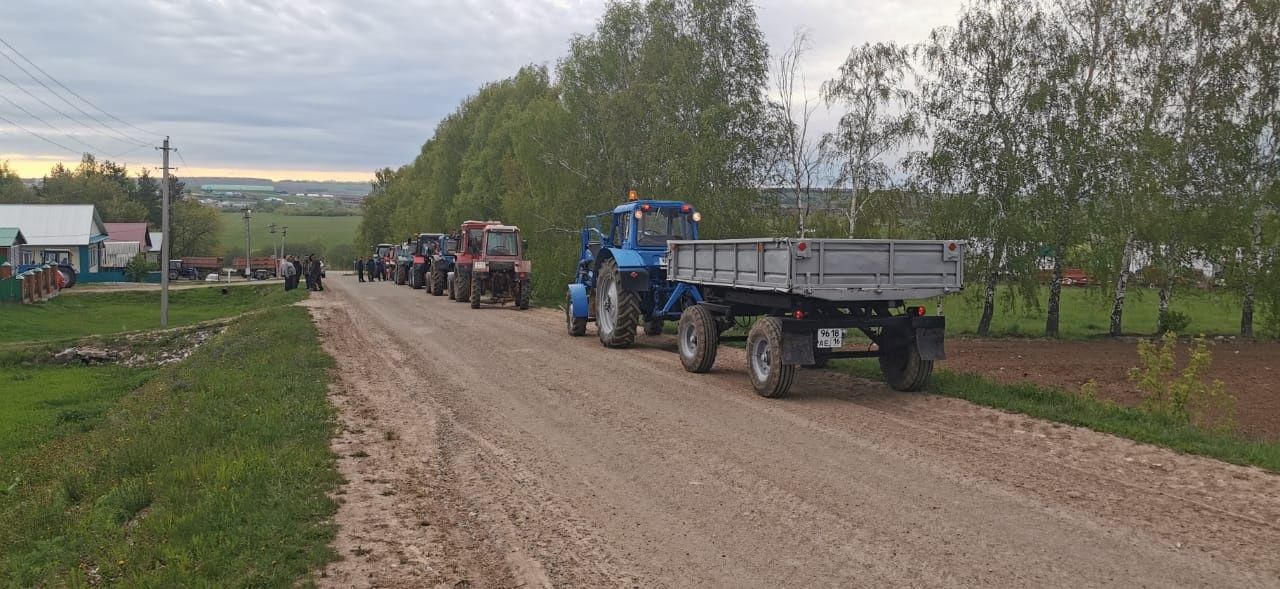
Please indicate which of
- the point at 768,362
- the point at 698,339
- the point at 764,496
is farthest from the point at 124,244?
the point at 764,496

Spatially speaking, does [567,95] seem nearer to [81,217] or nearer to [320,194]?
[81,217]

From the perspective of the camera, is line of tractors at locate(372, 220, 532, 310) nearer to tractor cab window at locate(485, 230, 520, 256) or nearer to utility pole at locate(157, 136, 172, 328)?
tractor cab window at locate(485, 230, 520, 256)

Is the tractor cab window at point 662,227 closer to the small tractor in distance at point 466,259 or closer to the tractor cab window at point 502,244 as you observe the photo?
the tractor cab window at point 502,244

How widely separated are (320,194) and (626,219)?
527 ft

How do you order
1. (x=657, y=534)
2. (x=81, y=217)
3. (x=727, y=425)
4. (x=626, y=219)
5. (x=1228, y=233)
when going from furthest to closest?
(x=81, y=217) → (x=1228, y=233) → (x=626, y=219) → (x=727, y=425) → (x=657, y=534)

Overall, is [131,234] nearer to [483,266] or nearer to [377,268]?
[377,268]

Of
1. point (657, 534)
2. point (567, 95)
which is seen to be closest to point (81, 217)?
point (567, 95)

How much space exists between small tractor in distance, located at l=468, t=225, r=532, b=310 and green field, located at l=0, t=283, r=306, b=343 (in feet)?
24.6

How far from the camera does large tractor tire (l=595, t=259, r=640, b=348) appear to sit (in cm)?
1527

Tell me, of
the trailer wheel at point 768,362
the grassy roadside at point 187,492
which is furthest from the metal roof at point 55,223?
the trailer wheel at point 768,362

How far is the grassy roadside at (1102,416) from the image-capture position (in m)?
7.65

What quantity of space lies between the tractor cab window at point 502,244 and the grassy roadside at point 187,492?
49.7 ft

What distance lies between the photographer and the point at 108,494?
7.03 meters

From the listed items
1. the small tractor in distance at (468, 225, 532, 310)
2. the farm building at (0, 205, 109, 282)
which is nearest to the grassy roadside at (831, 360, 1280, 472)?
the small tractor in distance at (468, 225, 532, 310)
